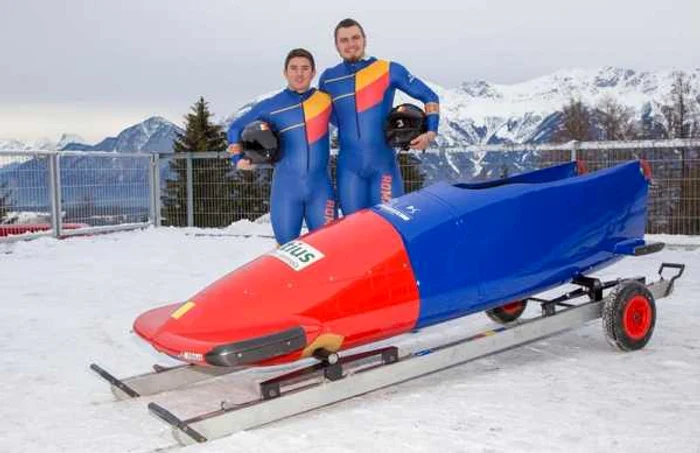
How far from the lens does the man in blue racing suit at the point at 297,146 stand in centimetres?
398

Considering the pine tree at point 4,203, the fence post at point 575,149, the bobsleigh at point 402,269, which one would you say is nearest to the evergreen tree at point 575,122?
the fence post at point 575,149

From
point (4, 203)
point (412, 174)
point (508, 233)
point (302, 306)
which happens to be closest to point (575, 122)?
point (412, 174)

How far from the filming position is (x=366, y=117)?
163 inches

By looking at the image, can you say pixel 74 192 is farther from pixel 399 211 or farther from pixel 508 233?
pixel 508 233

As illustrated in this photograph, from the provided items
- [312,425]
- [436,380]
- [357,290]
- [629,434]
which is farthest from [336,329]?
[629,434]

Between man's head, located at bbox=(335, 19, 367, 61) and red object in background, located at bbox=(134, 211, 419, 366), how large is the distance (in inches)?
56.6

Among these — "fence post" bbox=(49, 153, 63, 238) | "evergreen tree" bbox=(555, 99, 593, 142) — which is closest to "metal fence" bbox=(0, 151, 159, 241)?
"fence post" bbox=(49, 153, 63, 238)

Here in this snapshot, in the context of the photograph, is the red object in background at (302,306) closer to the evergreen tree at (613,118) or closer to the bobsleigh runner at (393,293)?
the bobsleigh runner at (393,293)

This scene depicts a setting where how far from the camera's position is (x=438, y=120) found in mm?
4164

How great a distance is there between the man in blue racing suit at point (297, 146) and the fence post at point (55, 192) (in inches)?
260

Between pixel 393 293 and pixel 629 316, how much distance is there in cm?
141

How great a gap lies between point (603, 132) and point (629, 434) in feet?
57.2

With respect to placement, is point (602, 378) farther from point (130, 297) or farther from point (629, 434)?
point (130, 297)

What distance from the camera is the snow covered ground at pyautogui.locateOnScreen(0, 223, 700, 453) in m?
2.47
